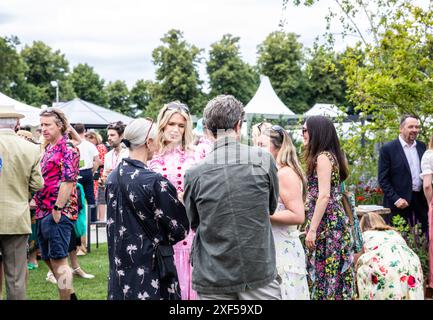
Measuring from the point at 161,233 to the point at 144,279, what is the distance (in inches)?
12.6

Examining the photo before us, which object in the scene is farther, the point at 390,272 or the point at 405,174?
the point at 405,174

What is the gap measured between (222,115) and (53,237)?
3.32m

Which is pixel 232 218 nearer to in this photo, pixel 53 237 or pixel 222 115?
pixel 222 115

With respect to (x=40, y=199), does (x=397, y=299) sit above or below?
below

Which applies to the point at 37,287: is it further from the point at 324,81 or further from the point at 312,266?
the point at 324,81

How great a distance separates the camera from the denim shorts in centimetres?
624

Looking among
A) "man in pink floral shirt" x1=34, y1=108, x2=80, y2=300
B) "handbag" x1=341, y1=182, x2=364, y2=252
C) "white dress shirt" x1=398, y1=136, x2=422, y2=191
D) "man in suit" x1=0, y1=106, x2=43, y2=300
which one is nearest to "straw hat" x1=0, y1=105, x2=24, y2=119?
"man in suit" x1=0, y1=106, x2=43, y2=300

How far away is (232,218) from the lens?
343cm

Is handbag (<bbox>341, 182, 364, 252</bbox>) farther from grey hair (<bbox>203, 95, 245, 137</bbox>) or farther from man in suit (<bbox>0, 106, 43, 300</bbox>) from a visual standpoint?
man in suit (<bbox>0, 106, 43, 300</bbox>)

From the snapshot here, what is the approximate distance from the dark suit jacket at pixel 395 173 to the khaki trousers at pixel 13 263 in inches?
178

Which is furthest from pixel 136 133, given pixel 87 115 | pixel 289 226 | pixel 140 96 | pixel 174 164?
pixel 140 96

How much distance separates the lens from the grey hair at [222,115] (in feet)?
11.8
